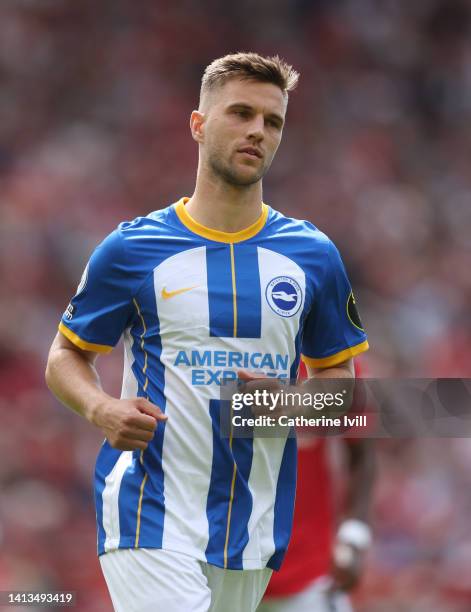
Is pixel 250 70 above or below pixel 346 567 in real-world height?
above

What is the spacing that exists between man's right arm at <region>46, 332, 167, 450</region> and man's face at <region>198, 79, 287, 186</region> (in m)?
0.76

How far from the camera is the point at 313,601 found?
16.4 ft

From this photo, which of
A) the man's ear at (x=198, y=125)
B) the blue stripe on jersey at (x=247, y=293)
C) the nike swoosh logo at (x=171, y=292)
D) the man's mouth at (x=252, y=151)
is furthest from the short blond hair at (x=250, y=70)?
the nike swoosh logo at (x=171, y=292)

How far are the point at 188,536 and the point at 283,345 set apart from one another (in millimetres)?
677

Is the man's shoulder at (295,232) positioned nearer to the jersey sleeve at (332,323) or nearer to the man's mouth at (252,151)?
the jersey sleeve at (332,323)

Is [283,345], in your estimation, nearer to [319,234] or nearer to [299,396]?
[299,396]

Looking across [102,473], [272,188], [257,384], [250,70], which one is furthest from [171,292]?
[272,188]

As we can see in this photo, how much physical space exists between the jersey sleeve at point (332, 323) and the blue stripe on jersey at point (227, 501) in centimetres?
46

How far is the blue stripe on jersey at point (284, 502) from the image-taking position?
12.4ft

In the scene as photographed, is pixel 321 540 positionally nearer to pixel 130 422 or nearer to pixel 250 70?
pixel 130 422

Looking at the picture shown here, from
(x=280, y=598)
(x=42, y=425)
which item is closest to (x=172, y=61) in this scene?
(x=42, y=425)

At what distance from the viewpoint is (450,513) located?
9.11 m

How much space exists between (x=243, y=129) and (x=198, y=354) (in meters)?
0.75

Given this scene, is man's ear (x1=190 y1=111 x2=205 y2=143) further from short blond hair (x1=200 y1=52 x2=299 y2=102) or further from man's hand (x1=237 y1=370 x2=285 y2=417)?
man's hand (x1=237 y1=370 x2=285 y2=417)
